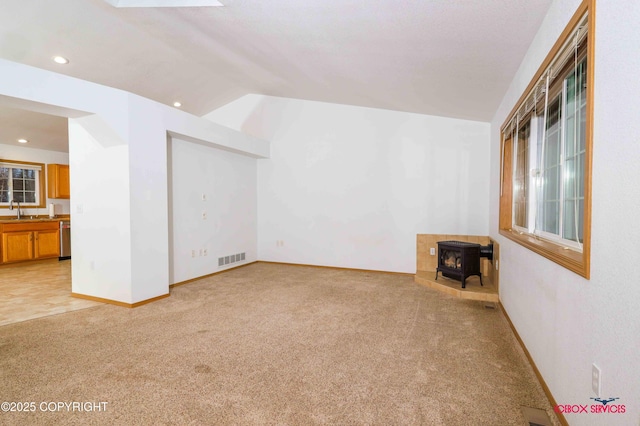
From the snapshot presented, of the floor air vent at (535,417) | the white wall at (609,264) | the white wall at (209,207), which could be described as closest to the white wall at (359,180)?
the white wall at (209,207)

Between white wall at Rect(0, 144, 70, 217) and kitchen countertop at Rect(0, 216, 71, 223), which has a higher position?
white wall at Rect(0, 144, 70, 217)

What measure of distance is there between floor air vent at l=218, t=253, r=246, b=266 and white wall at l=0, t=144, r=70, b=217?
459cm

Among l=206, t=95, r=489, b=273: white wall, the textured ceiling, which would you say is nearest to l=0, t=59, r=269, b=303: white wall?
the textured ceiling

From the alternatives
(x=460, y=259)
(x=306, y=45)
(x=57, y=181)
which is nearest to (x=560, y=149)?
(x=460, y=259)

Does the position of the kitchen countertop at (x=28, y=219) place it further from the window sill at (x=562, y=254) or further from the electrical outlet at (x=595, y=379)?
the electrical outlet at (x=595, y=379)

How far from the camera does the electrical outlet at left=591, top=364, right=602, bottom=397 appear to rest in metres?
1.34

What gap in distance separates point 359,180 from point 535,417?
432cm

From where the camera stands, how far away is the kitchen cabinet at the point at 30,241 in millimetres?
5902

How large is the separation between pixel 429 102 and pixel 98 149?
4288 millimetres

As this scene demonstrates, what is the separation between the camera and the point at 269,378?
2.15 m

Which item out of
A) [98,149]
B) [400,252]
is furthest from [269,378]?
[400,252]

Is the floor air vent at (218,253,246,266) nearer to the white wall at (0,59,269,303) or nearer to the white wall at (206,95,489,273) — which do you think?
the white wall at (206,95,489,273)

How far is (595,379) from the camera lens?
137 centimetres

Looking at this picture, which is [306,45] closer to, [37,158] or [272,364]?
[272,364]
